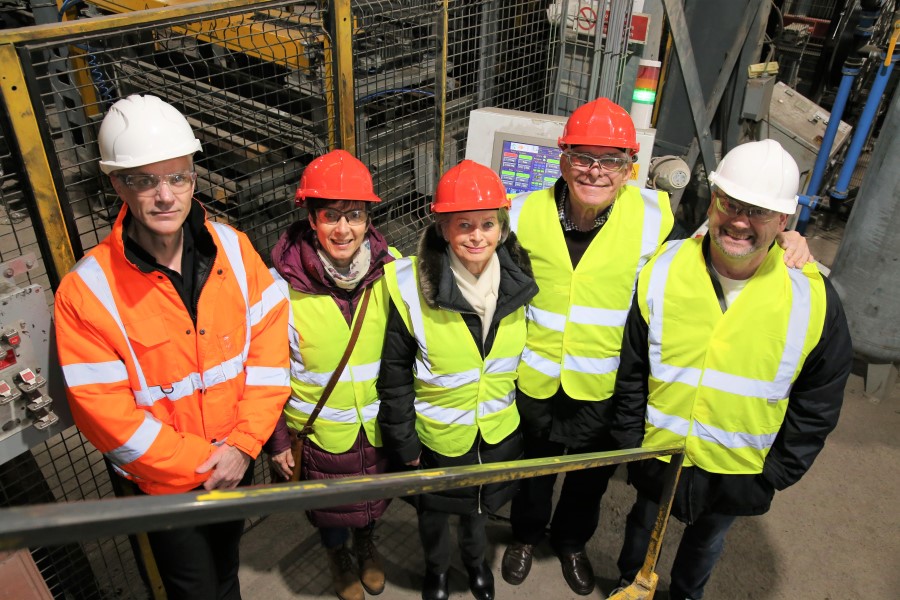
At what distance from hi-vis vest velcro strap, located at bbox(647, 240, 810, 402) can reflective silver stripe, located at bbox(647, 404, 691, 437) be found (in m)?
0.15

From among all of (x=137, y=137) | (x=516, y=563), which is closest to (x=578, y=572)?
(x=516, y=563)

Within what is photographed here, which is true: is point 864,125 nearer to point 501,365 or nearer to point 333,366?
point 501,365

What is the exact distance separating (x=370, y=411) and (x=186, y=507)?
1.81m

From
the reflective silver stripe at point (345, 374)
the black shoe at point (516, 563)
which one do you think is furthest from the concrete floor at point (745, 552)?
the reflective silver stripe at point (345, 374)

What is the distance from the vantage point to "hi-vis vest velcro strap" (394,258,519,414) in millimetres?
2523

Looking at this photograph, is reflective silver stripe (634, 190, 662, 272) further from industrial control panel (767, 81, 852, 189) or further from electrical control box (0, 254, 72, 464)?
industrial control panel (767, 81, 852, 189)

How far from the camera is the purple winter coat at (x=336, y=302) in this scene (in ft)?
8.32

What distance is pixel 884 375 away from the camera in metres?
4.79

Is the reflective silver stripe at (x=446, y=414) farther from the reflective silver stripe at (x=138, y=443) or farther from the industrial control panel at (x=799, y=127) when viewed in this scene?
the industrial control panel at (x=799, y=127)

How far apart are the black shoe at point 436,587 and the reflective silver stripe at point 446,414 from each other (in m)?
0.98

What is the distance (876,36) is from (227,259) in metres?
7.26

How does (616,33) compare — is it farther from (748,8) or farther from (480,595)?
(480,595)

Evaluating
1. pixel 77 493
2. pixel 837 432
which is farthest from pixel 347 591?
pixel 837 432

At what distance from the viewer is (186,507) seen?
3.25ft
